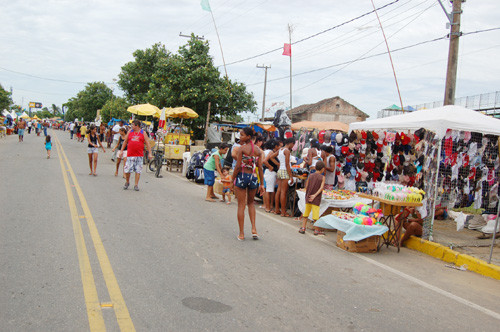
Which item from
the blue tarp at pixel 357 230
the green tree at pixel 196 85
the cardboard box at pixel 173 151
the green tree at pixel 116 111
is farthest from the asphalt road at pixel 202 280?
the green tree at pixel 116 111

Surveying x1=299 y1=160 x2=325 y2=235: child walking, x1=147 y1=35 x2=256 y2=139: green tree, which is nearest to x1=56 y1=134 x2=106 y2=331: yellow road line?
x1=299 y1=160 x2=325 y2=235: child walking

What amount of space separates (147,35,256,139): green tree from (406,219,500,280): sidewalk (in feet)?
64.0

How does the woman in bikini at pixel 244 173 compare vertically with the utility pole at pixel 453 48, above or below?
below

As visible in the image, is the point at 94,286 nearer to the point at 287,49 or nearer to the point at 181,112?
the point at 181,112

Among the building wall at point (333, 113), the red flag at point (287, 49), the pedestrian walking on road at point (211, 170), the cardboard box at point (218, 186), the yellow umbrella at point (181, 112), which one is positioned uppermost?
the red flag at point (287, 49)

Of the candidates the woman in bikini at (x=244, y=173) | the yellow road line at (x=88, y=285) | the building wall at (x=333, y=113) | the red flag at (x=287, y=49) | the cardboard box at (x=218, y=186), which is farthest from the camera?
the building wall at (x=333, y=113)

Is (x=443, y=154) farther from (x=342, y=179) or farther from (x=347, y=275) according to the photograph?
(x=347, y=275)

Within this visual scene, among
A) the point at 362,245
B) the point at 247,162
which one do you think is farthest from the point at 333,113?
the point at 247,162

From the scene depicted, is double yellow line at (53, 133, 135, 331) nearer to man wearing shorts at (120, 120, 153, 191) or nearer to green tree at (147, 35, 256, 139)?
man wearing shorts at (120, 120, 153, 191)

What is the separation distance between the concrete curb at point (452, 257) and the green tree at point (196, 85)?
65.9 feet

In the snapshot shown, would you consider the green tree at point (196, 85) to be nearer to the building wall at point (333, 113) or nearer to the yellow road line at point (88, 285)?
the yellow road line at point (88, 285)

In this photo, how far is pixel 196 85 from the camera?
2753 centimetres

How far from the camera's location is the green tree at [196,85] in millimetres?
27281

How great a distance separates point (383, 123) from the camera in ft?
32.4
